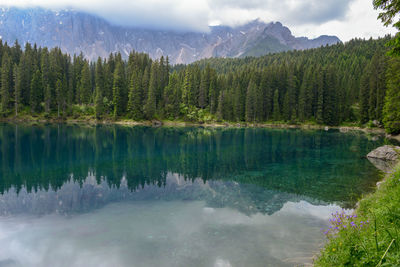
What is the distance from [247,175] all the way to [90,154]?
2290cm

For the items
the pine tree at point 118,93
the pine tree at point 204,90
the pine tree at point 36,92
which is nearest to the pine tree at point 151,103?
the pine tree at point 118,93

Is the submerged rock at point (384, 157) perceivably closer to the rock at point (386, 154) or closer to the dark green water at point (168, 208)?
the rock at point (386, 154)

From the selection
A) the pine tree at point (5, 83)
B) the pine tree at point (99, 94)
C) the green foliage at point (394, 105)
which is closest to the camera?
the green foliage at point (394, 105)

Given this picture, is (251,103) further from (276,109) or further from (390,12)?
(390,12)

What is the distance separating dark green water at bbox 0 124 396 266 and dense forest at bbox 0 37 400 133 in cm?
7129

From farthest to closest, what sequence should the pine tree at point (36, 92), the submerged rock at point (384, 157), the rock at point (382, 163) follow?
the pine tree at point (36, 92) → the submerged rock at point (384, 157) → the rock at point (382, 163)

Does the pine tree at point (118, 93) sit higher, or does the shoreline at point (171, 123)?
the pine tree at point (118, 93)

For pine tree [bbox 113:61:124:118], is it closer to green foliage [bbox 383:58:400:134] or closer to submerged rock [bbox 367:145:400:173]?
green foliage [bbox 383:58:400:134]

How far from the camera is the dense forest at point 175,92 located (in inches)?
3770

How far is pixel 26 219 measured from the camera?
1483 cm

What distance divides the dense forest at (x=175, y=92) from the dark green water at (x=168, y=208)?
234 ft

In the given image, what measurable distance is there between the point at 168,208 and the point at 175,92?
93207mm

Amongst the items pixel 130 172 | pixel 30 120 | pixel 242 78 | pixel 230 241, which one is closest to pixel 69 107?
pixel 30 120

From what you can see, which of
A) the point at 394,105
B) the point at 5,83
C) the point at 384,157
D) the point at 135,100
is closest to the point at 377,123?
the point at 394,105
